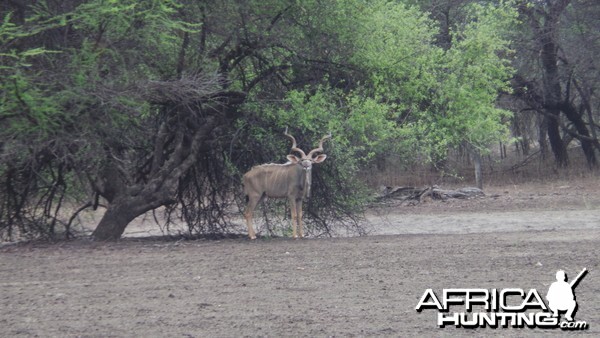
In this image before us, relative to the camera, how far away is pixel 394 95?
63.9 ft

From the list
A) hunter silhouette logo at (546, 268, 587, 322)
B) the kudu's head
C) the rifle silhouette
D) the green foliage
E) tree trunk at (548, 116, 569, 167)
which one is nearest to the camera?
hunter silhouette logo at (546, 268, 587, 322)

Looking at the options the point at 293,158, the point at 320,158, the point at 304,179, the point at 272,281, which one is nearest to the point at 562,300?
the point at 272,281

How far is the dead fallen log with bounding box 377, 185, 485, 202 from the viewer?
111 feet

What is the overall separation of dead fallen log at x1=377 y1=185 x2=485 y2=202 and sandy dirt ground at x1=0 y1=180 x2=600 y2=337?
45.4 ft

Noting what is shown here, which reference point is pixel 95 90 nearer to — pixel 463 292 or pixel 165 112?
pixel 165 112

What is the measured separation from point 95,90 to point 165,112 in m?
3.22

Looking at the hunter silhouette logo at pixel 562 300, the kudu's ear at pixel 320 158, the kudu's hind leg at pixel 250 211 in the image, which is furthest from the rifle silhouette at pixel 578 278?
the kudu's hind leg at pixel 250 211

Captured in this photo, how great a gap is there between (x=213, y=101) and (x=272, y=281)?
6962 mm

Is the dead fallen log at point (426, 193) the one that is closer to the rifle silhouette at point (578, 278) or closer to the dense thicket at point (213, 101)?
the dense thicket at point (213, 101)

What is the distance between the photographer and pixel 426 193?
34.1 m

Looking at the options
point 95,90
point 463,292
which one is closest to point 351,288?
point 463,292

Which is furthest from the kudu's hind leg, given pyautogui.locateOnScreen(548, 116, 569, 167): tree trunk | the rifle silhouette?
pyautogui.locateOnScreen(548, 116, 569, 167): tree trunk

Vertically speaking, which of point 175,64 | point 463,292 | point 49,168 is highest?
point 175,64

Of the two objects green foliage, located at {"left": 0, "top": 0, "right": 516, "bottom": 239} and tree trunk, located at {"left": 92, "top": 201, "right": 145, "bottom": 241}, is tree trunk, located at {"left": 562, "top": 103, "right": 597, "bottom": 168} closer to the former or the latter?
green foliage, located at {"left": 0, "top": 0, "right": 516, "bottom": 239}
